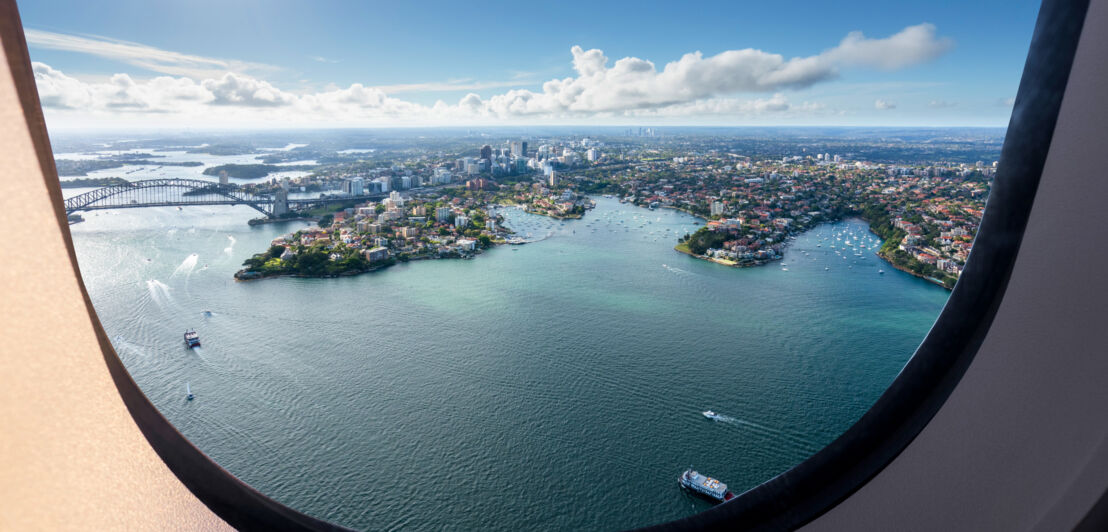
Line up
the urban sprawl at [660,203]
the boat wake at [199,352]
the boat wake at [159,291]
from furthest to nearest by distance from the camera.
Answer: the urban sprawl at [660,203] < the boat wake at [159,291] < the boat wake at [199,352]

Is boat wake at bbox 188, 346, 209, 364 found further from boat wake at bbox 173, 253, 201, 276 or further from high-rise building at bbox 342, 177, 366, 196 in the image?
high-rise building at bbox 342, 177, 366, 196

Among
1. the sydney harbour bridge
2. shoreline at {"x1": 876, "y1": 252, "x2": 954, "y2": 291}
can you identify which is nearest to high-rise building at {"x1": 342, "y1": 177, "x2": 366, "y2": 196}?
the sydney harbour bridge

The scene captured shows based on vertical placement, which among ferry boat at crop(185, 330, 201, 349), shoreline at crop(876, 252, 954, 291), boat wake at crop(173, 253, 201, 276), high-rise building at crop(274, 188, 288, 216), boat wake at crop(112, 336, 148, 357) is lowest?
boat wake at crop(112, 336, 148, 357)

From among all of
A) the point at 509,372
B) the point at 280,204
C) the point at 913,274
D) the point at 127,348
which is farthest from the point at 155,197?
the point at 913,274

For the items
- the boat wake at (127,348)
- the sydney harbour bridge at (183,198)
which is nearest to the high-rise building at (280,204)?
the sydney harbour bridge at (183,198)

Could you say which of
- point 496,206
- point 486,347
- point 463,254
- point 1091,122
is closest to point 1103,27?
point 1091,122

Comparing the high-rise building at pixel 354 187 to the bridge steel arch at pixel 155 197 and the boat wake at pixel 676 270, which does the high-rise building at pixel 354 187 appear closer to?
the bridge steel arch at pixel 155 197
